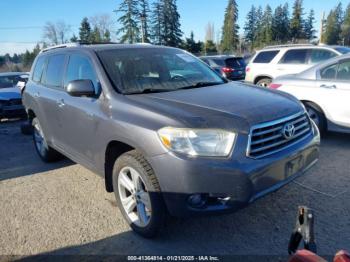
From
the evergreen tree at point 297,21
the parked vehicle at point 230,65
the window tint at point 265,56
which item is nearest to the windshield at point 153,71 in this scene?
the window tint at point 265,56

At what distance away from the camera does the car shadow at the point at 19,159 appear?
5.43 meters

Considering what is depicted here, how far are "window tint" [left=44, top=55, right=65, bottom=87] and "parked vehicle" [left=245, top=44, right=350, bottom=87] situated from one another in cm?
717

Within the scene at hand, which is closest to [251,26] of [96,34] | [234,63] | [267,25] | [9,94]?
[267,25]

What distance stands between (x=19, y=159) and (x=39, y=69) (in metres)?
1.72

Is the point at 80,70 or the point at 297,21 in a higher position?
the point at 297,21

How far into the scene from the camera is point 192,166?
2.69 m

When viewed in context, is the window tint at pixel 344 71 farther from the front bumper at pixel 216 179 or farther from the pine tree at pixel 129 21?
the pine tree at pixel 129 21

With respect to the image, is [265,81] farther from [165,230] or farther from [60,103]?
[165,230]

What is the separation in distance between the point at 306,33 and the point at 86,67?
276ft

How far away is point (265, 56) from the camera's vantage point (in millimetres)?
10953

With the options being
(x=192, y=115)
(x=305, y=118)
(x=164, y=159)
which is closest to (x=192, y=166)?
(x=164, y=159)

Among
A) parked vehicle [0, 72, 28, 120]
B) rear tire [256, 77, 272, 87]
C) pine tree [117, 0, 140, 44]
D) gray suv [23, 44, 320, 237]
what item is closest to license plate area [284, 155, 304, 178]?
gray suv [23, 44, 320, 237]

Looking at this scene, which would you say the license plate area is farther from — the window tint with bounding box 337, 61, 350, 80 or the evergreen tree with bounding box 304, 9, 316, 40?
the evergreen tree with bounding box 304, 9, 316, 40

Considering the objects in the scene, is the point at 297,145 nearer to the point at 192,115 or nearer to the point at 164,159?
the point at 192,115
